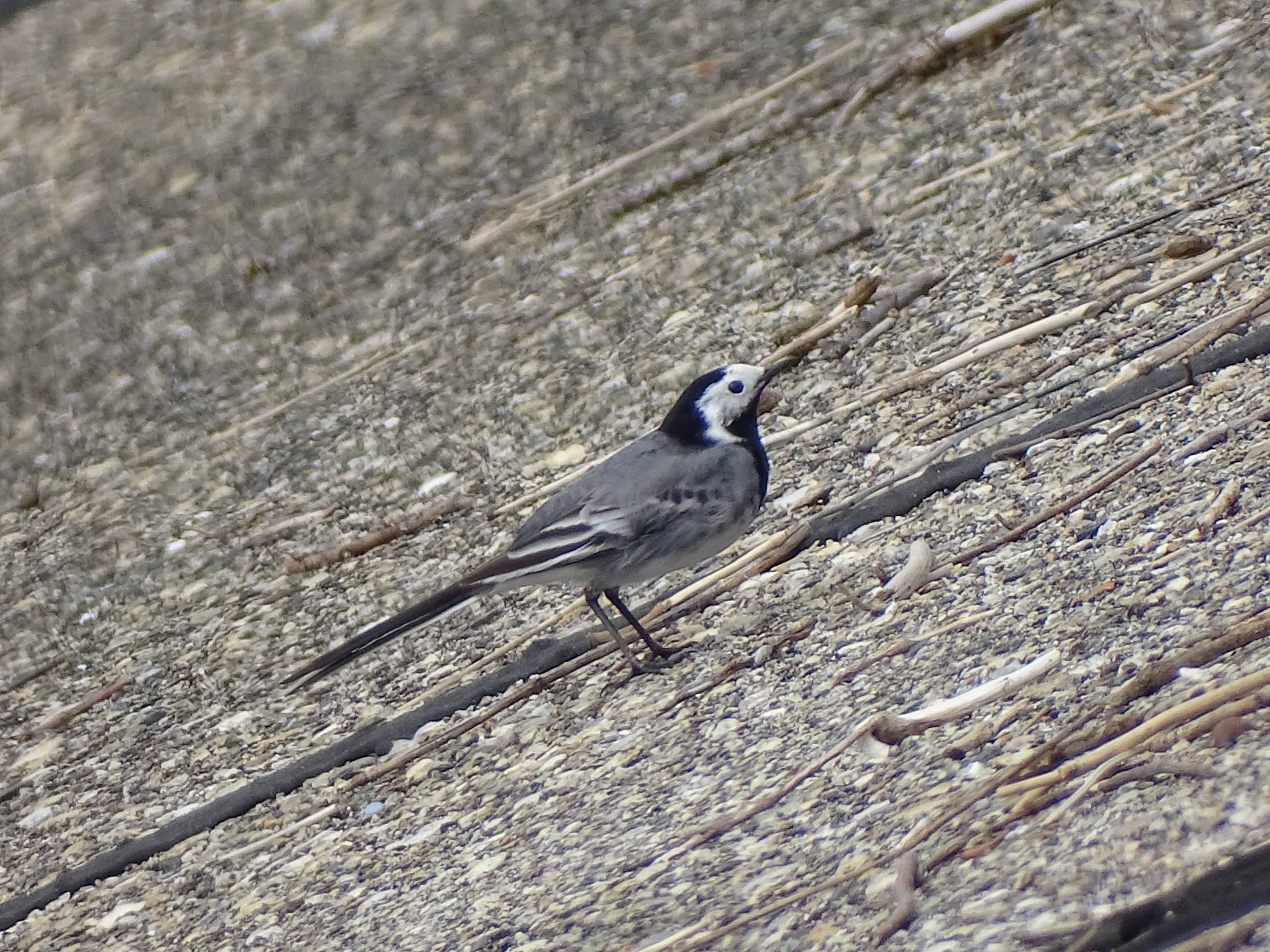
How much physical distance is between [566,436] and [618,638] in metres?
1.23

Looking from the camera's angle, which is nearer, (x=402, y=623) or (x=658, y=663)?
(x=658, y=663)

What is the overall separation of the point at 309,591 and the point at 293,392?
1.03m

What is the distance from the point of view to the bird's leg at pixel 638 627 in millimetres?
3070

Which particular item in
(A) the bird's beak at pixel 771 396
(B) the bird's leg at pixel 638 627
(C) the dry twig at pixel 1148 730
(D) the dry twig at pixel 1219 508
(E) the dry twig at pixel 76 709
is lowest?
(D) the dry twig at pixel 1219 508

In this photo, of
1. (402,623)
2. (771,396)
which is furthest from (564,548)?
(771,396)

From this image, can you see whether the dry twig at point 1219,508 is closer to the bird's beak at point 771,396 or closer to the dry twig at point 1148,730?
the dry twig at point 1148,730

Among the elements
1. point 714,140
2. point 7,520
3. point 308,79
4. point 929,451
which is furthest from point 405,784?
point 308,79

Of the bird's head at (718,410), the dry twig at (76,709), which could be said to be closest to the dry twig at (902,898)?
the bird's head at (718,410)

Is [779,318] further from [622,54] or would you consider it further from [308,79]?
[308,79]

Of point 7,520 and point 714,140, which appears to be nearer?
point 7,520

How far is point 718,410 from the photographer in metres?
3.35

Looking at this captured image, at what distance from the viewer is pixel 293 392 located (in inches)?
192

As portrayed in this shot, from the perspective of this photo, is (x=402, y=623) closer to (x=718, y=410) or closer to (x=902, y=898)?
(x=718, y=410)

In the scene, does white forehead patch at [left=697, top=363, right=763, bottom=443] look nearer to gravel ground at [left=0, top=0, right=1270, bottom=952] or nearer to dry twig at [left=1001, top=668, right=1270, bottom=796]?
gravel ground at [left=0, top=0, right=1270, bottom=952]
